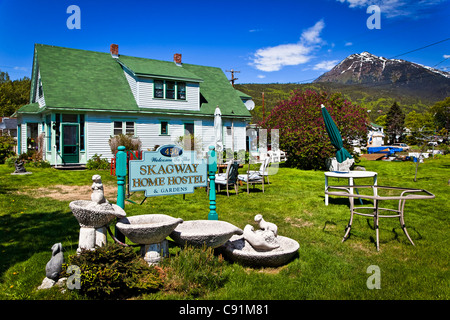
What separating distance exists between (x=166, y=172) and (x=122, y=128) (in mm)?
14775

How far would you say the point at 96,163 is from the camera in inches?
668

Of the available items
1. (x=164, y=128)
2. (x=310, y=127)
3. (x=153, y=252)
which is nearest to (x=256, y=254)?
(x=153, y=252)

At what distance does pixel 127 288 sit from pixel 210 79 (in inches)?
919

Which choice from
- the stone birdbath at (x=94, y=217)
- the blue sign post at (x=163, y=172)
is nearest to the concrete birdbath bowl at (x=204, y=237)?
the stone birdbath at (x=94, y=217)

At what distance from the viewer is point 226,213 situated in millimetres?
7262

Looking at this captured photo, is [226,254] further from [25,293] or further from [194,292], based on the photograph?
[25,293]

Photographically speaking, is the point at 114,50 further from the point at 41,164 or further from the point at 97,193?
the point at 97,193

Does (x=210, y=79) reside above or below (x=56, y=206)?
above

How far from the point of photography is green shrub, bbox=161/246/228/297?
3.60 m

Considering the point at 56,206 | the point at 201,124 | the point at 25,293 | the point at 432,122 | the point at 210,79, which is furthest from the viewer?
the point at 432,122

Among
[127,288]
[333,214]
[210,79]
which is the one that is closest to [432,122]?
[210,79]

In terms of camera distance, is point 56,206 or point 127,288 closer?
point 127,288

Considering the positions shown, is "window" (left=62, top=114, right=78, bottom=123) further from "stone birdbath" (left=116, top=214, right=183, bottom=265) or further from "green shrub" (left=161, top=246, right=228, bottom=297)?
"green shrub" (left=161, top=246, right=228, bottom=297)
